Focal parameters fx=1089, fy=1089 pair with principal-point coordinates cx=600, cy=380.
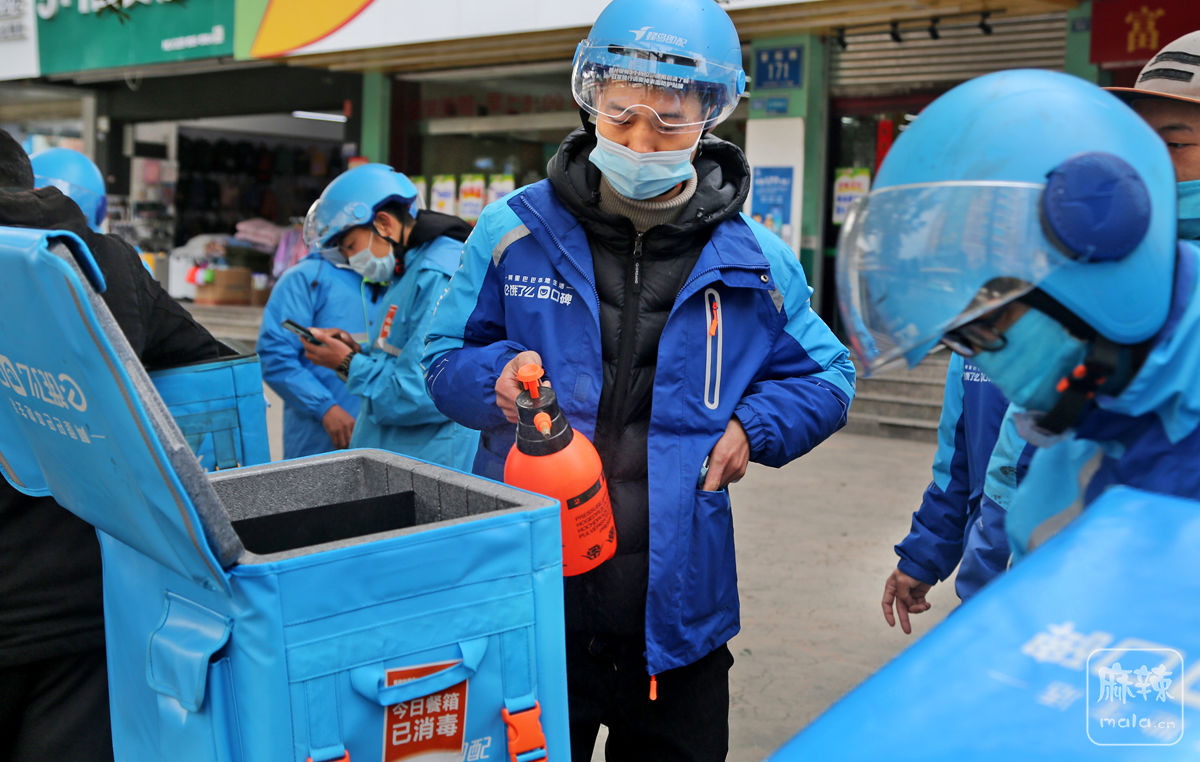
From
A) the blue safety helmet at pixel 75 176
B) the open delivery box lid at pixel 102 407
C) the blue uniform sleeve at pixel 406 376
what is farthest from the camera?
the blue safety helmet at pixel 75 176

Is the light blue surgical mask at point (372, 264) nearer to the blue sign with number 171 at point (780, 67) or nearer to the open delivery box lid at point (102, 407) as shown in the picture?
the open delivery box lid at point (102, 407)

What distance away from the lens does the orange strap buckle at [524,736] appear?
1438mm

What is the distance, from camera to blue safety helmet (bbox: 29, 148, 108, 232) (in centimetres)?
511

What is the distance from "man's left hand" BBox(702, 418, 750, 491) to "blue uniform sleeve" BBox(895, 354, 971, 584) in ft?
1.76

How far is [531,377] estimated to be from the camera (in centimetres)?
185

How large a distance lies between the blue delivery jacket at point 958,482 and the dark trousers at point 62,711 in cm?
163

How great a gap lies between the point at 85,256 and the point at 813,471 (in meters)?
6.55

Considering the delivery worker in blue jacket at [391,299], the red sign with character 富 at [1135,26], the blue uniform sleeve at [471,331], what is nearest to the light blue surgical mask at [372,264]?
the delivery worker in blue jacket at [391,299]

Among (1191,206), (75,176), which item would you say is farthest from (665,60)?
(75,176)

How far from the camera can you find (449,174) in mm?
13125

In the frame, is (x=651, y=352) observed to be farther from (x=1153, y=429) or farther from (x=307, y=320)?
(x=307, y=320)

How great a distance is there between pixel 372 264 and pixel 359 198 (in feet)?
0.80

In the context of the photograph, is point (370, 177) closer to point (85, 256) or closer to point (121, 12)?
point (85, 256)

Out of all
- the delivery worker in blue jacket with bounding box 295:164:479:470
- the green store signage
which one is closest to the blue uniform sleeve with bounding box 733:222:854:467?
the delivery worker in blue jacket with bounding box 295:164:479:470
